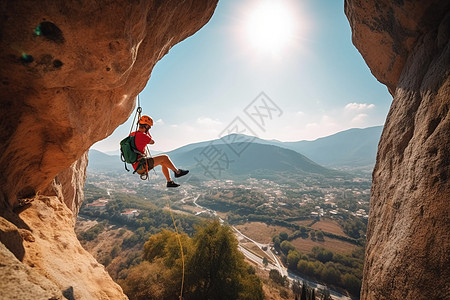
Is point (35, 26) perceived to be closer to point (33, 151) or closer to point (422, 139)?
point (33, 151)

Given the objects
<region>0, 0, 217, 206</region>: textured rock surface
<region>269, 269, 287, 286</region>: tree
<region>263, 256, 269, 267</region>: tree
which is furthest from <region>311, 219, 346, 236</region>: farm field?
<region>0, 0, 217, 206</region>: textured rock surface

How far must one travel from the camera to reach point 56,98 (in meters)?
3.58

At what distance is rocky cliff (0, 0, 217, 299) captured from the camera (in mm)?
2584

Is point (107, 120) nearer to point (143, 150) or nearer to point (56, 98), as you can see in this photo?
point (143, 150)

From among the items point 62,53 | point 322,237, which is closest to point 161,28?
point 62,53

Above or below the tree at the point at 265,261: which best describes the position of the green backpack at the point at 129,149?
above

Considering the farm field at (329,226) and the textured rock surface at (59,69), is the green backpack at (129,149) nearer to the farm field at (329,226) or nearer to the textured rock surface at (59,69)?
the textured rock surface at (59,69)

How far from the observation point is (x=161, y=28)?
4.63m

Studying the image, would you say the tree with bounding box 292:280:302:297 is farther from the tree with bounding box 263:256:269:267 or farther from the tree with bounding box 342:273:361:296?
the tree with bounding box 342:273:361:296

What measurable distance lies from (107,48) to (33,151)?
10.5ft

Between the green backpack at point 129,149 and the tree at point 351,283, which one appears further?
the tree at point 351,283

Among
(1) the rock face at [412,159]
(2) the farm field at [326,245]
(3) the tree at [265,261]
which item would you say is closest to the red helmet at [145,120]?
(1) the rock face at [412,159]

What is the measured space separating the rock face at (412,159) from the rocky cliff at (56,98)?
4.98m

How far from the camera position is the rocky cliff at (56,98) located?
2.58 metres
